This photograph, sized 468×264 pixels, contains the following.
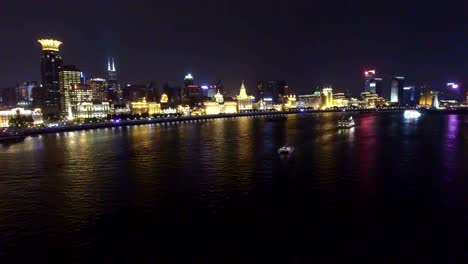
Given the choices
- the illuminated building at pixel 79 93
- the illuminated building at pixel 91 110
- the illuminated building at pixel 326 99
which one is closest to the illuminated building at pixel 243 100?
the illuminated building at pixel 326 99

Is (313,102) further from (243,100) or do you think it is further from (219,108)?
(219,108)

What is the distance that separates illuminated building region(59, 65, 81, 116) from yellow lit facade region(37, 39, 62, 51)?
26.4 feet

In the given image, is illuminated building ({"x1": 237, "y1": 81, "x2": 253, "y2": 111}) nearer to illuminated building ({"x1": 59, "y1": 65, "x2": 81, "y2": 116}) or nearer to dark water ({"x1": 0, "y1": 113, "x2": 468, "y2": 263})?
illuminated building ({"x1": 59, "y1": 65, "x2": 81, "y2": 116})

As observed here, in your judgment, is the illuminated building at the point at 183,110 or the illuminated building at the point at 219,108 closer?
the illuminated building at the point at 183,110

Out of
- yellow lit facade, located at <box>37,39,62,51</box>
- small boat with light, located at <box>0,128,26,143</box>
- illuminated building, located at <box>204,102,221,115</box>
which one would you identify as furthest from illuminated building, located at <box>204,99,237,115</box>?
small boat with light, located at <box>0,128,26,143</box>

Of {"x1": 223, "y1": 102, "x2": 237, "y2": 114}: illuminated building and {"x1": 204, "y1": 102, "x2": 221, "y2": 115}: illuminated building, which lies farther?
{"x1": 223, "y1": 102, "x2": 237, "y2": 114}: illuminated building

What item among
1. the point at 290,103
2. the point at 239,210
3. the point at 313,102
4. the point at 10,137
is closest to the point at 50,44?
the point at 10,137

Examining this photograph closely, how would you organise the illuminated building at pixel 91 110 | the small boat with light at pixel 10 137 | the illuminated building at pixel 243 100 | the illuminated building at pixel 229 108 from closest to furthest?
the small boat with light at pixel 10 137, the illuminated building at pixel 91 110, the illuminated building at pixel 229 108, the illuminated building at pixel 243 100

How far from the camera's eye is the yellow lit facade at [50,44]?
138875 millimetres

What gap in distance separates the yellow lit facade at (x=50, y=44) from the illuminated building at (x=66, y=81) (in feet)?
26.4

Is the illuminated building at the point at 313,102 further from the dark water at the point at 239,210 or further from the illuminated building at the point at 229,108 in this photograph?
the dark water at the point at 239,210

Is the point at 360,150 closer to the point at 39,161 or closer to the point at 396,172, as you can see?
the point at 396,172

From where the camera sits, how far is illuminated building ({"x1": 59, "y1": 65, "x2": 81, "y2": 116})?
134125 mm

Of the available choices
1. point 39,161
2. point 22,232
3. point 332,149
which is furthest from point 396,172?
point 39,161
